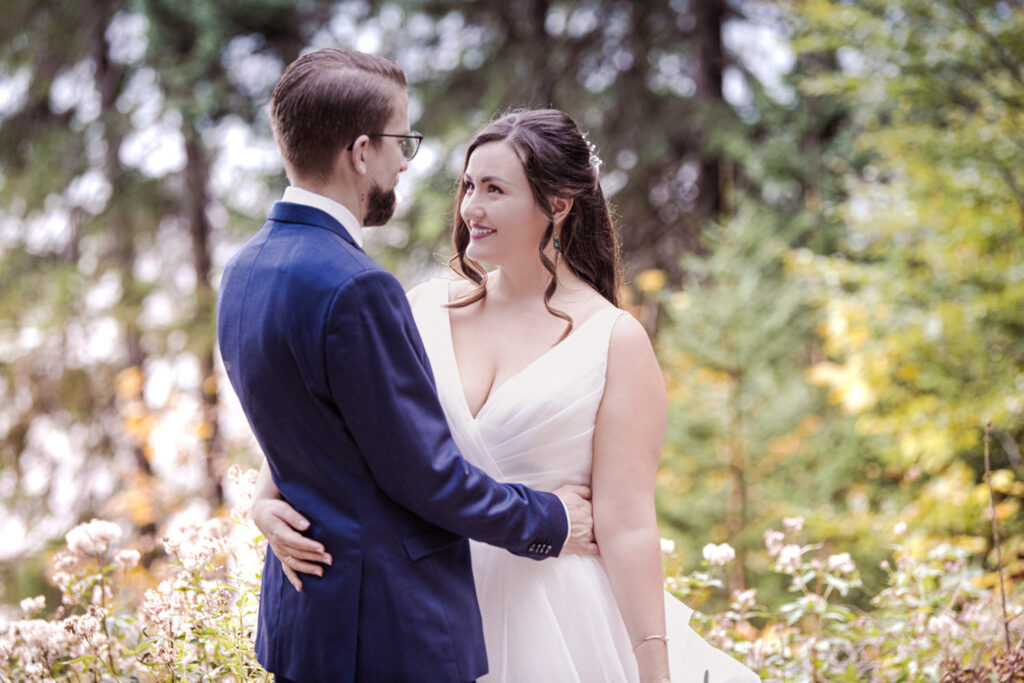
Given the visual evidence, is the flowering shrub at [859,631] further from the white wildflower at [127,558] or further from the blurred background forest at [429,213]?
the blurred background forest at [429,213]

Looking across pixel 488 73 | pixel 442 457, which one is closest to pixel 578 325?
→ pixel 442 457

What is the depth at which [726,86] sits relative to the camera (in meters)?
9.66

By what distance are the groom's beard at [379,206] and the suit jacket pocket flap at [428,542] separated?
2.04 ft

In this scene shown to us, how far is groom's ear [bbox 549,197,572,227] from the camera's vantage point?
2334 millimetres

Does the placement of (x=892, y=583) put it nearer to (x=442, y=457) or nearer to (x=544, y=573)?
(x=544, y=573)

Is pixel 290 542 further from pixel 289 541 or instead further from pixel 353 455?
pixel 353 455

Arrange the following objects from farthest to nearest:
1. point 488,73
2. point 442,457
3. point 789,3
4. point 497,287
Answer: point 488,73
point 789,3
point 497,287
point 442,457

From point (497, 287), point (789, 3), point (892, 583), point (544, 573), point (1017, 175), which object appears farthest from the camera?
point (789, 3)

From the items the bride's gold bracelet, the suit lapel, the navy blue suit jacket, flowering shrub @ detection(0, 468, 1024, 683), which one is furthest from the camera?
flowering shrub @ detection(0, 468, 1024, 683)

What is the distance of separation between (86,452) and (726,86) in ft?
26.2

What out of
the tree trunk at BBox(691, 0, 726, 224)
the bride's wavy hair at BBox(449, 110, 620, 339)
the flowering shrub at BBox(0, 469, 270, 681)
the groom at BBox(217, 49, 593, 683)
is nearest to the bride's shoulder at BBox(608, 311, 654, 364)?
the bride's wavy hair at BBox(449, 110, 620, 339)

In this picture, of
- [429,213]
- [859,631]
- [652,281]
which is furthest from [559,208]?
[429,213]

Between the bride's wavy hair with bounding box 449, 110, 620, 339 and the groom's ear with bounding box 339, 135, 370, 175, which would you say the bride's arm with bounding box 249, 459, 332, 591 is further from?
the bride's wavy hair with bounding box 449, 110, 620, 339

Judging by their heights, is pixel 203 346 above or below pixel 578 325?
below
